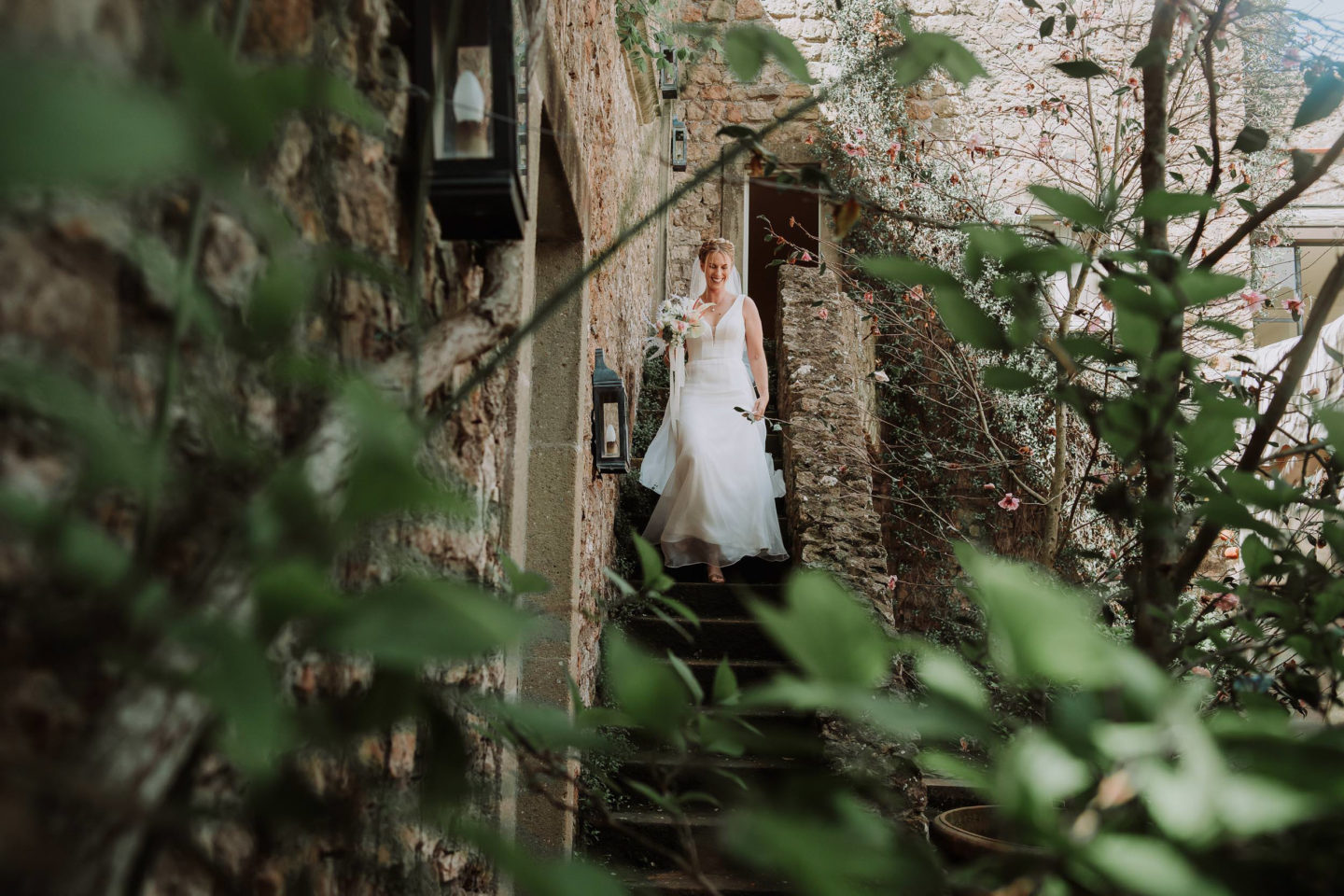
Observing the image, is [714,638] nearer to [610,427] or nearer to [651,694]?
[610,427]

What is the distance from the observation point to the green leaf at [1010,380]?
848 mm

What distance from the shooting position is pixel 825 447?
15.0ft

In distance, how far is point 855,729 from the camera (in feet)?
10.8

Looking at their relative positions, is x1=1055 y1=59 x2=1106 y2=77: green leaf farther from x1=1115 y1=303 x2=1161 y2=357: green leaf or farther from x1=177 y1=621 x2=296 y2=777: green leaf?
x1=177 y1=621 x2=296 y2=777: green leaf

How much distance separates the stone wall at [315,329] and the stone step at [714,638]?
233 cm

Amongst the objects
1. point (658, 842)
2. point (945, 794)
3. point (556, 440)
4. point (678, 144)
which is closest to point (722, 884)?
point (658, 842)

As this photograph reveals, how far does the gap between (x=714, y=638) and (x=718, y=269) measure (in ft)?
9.00

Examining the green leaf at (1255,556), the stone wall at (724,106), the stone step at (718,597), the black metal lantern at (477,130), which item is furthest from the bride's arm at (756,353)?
the green leaf at (1255,556)

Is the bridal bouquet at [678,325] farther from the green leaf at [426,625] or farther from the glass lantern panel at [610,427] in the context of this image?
the green leaf at [426,625]

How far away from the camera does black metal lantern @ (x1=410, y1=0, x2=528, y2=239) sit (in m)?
1.30

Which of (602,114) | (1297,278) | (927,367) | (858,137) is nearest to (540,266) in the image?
(602,114)

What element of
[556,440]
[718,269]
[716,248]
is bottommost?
[556,440]

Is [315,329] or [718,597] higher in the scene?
[315,329]

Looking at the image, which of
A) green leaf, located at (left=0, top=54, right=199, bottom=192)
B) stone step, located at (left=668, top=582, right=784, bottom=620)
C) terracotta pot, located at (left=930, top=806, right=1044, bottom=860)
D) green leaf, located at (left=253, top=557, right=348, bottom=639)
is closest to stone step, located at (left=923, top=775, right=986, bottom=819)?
stone step, located at (left=668, top=582, right=784, bottom=620)
